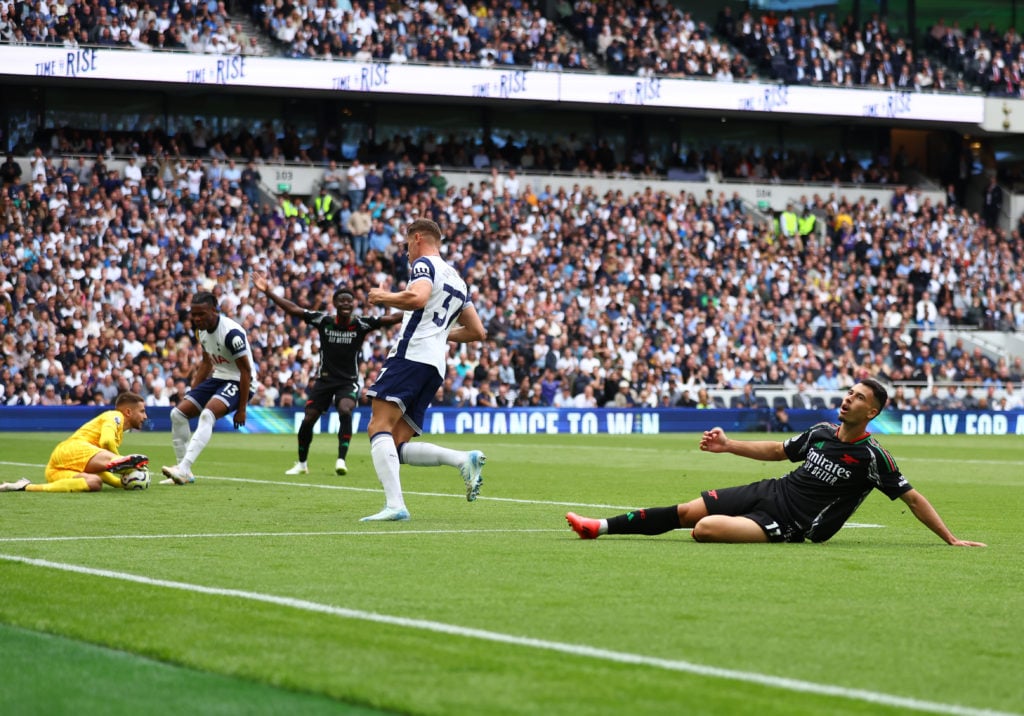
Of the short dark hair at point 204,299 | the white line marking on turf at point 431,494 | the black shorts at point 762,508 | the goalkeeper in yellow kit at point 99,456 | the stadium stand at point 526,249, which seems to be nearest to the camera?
the black shorts at point 762,508

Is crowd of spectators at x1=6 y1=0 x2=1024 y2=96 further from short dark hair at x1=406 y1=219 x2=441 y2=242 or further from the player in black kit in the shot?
short dark hair at x1=406 y1=219 x2=441 y2=242

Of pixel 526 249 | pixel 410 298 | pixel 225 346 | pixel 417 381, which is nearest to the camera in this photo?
pixel 410 298

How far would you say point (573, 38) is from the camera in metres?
48.3

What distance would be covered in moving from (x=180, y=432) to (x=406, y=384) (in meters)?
6.75

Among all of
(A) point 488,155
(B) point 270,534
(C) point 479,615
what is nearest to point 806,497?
(B) point 270,534

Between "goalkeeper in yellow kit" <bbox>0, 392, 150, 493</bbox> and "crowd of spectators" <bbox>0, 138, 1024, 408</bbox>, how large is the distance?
17.8m

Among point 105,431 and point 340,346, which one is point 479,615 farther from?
point 340,346

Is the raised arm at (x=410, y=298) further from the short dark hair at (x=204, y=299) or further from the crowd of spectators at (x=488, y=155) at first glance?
the crowd of spectators at (x=488, y=155)

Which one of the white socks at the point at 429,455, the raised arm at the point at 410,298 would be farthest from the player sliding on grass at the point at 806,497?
the raised arm at the point at 410,298

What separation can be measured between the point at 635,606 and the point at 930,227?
43.4m

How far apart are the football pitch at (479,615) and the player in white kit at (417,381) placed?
490 mm

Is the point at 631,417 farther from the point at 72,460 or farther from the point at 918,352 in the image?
the point at 72,460

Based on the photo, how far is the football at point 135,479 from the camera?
15.7m

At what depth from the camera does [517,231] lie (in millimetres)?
42375
